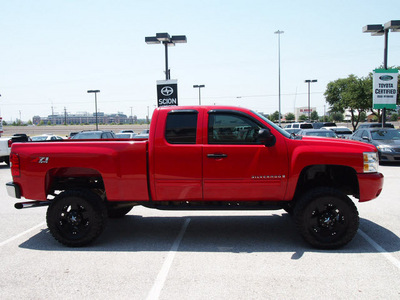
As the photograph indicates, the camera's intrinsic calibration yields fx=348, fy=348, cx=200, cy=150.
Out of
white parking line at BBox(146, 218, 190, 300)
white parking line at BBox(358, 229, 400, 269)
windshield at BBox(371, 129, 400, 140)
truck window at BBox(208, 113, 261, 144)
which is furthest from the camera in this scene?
windshield at BBox(371, 129, 400, 140)

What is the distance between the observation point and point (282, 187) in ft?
16.1

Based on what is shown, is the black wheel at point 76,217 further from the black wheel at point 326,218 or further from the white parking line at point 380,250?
the white parking line at point 380,250

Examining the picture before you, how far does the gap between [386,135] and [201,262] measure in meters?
13.9

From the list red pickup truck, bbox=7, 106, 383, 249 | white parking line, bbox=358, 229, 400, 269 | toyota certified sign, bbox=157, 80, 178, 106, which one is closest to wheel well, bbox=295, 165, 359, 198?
red pickup truck, bbox=7, 106, 383, 249

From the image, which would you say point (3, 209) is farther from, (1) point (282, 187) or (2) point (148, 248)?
(1) point (282, 187)

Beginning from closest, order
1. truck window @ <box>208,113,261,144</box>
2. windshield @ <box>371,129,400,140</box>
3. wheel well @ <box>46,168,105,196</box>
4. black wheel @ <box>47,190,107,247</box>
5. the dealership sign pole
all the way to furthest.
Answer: truck window @ <box>208,113,261,144</box> → black wheel @ <box>47,190,107,247</box> → wheel well @ <box>46,168,105,196</box> → windshield @ <box>371,129,400,140</box> → the dealership sign pole

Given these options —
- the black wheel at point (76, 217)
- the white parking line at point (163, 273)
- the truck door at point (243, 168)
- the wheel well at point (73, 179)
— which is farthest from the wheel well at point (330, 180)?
the wheel well at point (73, 179)

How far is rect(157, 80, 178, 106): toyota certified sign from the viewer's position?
16766mm

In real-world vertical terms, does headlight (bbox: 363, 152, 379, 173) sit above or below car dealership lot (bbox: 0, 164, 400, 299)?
above

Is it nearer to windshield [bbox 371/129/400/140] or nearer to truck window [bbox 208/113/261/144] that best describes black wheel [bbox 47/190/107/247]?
truck window [bbox 208/113/261/144]

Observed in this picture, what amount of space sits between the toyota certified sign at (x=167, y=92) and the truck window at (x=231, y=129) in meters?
11.9

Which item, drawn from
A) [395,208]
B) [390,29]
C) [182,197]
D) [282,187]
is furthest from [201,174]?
[390,29]

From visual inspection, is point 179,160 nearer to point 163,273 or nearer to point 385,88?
point 163,273

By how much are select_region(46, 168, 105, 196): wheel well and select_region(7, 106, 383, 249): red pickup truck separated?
0.06 meters
